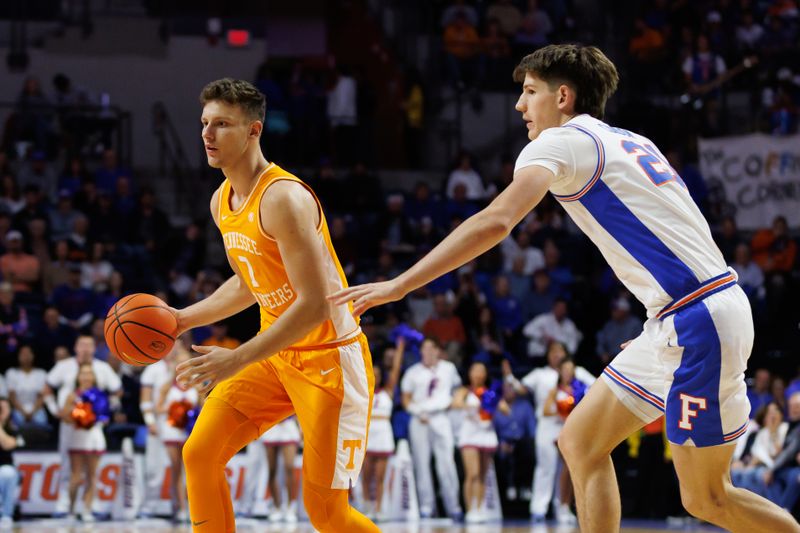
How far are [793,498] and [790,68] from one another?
9276 mm

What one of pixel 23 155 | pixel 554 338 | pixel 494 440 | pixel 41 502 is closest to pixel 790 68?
pixel 554 338

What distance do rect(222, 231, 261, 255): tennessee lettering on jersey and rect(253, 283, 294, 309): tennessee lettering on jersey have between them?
8.1 inches

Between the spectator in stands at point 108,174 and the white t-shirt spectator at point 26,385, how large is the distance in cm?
414

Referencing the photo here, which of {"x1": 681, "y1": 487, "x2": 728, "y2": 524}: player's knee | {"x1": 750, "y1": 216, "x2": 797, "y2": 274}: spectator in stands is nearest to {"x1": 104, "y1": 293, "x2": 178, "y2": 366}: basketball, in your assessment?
{"x1": 681, "y1": 487, "x2": 728, "y2": 524}: player's knee

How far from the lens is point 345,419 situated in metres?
5.35

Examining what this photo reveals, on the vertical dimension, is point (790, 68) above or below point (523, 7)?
below

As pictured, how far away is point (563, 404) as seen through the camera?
13.3 meters

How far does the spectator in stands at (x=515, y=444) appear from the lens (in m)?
14.4

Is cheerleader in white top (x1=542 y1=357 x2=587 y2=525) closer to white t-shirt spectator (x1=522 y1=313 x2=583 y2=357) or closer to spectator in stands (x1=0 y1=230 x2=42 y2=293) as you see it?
white t-shirt spectator (x1=522 y1=313 x2=583 y2=357)

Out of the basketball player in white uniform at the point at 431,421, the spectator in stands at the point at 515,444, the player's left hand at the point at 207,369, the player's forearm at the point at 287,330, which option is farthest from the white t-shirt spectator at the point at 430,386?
the player's left hand at the point at 207,369

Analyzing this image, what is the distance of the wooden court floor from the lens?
1219 cm

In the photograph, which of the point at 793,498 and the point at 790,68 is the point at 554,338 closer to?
the point at 793,498

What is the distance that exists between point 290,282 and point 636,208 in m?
1.48

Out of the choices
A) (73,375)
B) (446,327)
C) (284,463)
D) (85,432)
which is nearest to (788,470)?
(446,327)
